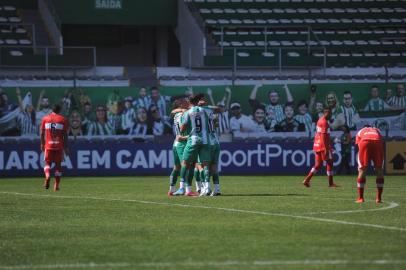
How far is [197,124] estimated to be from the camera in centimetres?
2180

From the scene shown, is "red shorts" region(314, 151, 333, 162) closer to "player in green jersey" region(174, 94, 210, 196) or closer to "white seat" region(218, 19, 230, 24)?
"player in green jersey" region(174, 94, 210, 196)

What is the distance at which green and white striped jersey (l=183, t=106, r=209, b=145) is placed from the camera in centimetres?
2177

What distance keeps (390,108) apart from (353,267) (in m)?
28.2

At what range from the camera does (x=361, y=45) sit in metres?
43.8

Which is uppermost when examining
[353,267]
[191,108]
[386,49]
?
[386,49]

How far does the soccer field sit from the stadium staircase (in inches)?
729

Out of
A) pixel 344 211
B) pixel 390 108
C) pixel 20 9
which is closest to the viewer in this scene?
pixel 344 211

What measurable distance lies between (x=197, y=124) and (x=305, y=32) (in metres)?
22.9

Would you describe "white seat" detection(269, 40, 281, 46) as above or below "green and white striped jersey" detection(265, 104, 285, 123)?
above

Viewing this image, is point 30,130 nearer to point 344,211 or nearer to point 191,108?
point 191,108

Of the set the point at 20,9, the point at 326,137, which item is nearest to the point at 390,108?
the point at 326,137

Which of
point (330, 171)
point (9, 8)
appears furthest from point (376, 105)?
point (9, 8)

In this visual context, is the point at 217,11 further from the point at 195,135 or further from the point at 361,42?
the point at 195,135

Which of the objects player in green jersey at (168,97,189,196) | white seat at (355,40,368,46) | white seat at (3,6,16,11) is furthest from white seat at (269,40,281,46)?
player in green jersey at (168,97,189,196)
